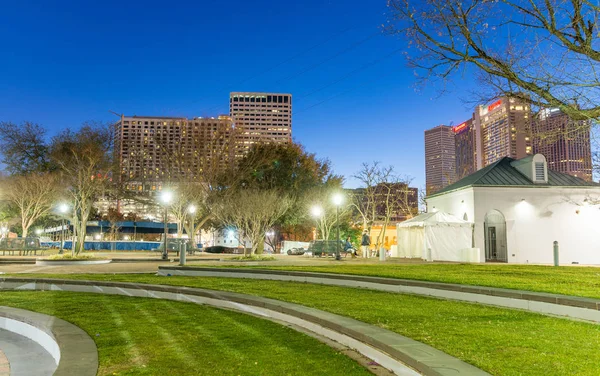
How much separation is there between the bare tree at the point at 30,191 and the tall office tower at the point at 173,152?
5.41 meters

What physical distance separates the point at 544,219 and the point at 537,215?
0.49 m

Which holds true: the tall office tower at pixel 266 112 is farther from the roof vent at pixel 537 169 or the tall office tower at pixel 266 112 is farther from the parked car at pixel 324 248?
the roof vent at pixel 537 169

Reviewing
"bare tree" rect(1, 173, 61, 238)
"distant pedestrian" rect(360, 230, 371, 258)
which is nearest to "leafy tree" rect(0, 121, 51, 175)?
"bare tree" rect(1, 173, 61, 238)

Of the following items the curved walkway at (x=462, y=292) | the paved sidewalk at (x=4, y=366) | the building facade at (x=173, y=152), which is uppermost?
the building facade at (x=173, y=152)

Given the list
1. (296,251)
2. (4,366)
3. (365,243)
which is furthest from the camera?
(296,251)

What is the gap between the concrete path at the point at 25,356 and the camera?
544 cm

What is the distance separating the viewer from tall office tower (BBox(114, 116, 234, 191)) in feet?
113

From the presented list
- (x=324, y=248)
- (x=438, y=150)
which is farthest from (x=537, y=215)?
(x=438, y=150)

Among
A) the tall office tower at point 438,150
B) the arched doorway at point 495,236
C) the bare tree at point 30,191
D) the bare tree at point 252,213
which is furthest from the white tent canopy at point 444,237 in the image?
the tall office tower at point 438,150

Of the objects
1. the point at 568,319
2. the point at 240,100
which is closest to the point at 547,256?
the point at 568,319

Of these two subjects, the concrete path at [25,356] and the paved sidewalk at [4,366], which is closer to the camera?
the paved sidewalk at [4,366]

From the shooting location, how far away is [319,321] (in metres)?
6.83

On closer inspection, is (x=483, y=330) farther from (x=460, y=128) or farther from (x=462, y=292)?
(x=460, y=128)

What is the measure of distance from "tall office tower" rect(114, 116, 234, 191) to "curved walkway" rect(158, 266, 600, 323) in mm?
20108
